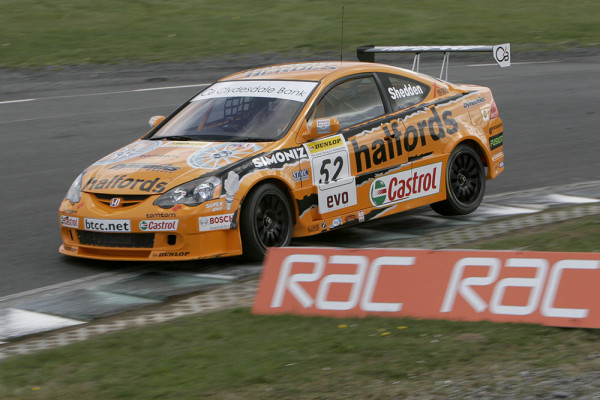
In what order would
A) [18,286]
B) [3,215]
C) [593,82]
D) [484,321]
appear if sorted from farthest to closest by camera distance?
[593,82]
[3,215]
[18,286]
[484,321]

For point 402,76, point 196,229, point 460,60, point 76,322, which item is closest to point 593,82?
point 460,60

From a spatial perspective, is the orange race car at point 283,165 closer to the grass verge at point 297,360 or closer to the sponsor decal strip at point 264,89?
the sponsor decal strip at point 264,89

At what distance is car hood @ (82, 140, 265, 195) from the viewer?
26.6ft

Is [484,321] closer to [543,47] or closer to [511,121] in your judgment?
[511,121]

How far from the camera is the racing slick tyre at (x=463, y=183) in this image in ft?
32.3

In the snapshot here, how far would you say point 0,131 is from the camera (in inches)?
579

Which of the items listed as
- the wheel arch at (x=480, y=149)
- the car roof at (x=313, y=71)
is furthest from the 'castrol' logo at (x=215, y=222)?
the wheel arch at (x=480, y=149)

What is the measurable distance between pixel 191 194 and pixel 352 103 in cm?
197

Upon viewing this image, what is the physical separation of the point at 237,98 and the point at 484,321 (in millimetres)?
3913

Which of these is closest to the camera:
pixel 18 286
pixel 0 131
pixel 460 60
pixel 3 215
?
pixel 18 286

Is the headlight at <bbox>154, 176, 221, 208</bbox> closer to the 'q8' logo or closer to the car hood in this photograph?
the car hood

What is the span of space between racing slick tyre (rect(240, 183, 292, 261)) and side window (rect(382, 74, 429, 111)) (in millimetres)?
1709

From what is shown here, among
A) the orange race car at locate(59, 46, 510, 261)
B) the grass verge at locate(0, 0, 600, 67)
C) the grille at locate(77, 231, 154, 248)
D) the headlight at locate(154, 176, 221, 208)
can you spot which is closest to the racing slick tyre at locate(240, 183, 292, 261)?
the orange race car at locate(59, 46, 510, 261)

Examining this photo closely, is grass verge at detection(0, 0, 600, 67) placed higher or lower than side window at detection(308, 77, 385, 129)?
higher
